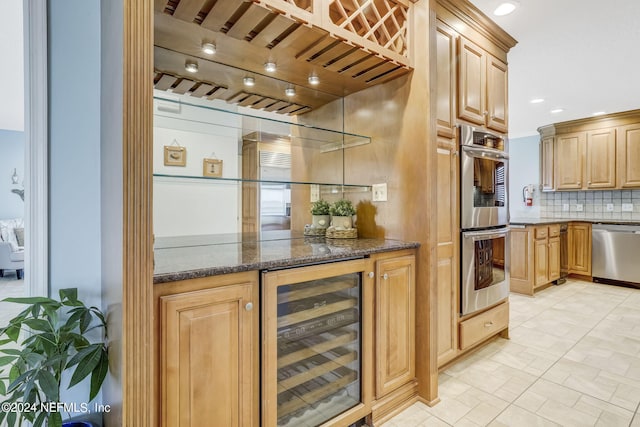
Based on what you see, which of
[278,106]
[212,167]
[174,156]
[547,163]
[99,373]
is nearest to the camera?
[99,373]

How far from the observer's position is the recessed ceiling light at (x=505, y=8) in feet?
7.18

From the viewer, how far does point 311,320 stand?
1.51 meters

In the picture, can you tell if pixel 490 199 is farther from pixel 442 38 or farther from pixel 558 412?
pixel 558 412

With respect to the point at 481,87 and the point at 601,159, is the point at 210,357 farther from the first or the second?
the point at 601,159

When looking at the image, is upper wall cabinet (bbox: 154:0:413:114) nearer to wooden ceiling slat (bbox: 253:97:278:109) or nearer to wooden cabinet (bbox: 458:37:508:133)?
wooden ceiling slat (bbox: 253:97:278:109)

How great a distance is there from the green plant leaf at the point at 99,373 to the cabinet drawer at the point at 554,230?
16.5ft

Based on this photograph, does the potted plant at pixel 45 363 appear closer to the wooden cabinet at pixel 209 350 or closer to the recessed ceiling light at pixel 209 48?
the wooden cabinet at pixel 209 350

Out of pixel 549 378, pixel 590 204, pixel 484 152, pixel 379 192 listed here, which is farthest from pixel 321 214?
pixel 590 204

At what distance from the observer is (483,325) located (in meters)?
2.38

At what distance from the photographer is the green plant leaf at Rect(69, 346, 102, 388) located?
39.6 inches

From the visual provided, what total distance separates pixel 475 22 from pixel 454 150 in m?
1.01

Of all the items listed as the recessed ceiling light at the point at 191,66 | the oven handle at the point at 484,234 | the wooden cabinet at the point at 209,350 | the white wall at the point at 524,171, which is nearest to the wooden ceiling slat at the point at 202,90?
the recessed ceiling light at the point at 191,66

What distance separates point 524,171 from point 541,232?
239 cm

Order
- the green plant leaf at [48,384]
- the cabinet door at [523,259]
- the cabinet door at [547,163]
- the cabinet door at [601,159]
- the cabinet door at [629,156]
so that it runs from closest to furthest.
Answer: the green plant leaf at [48,384]
the cabinet door at [523,259]
the cabinet door at [629,156]
the cabinet door at [601,159]
the cabinet door at [547,163]
